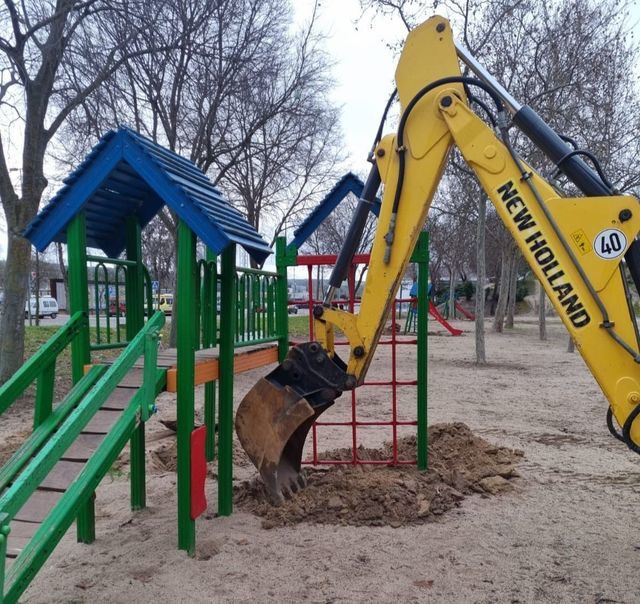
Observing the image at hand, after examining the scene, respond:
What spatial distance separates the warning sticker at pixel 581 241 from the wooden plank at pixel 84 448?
283 centimetres

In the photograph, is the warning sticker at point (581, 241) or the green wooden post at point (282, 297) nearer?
the warning sticker at point (581, 241)

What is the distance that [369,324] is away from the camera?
4.05m

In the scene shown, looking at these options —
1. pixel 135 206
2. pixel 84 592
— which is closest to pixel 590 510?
pixel 84 592

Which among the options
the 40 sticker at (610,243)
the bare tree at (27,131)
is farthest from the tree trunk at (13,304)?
the 40 sticker at (610,243)

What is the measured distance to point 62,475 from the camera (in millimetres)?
3225

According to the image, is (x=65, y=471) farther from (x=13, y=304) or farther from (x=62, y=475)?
(x=13, y=304)

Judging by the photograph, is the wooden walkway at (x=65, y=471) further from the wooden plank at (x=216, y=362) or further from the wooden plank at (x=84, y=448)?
the wooden plank at (x=216, y=362)

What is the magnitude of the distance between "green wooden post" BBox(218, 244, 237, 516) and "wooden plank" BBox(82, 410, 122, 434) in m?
1.01

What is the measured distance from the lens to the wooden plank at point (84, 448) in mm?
3314

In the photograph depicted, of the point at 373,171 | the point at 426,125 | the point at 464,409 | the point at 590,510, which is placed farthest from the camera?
the point at 464,409

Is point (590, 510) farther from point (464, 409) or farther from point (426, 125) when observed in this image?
point (464, 409)

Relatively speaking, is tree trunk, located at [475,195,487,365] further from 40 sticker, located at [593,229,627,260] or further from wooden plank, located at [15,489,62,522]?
wooden plank, located at [15,489,62,522]

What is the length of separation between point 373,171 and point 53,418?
263 cm

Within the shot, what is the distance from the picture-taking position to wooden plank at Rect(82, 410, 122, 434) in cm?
348
